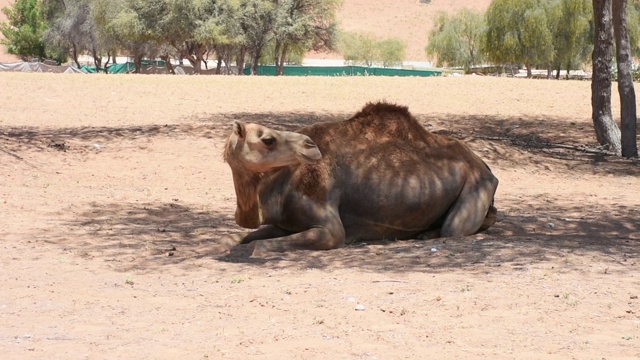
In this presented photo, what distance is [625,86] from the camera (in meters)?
18.3

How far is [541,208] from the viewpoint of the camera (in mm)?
12766

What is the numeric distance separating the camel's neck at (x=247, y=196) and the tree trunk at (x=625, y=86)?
11027mm

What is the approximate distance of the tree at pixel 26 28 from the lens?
83.4 metres

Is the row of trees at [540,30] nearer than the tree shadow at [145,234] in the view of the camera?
No

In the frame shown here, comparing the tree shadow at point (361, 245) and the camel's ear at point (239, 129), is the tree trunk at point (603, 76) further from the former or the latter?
the camel's ear at point (239, 129)

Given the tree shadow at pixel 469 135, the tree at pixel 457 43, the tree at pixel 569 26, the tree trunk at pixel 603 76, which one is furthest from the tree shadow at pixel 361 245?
the tree at pixel 457 43

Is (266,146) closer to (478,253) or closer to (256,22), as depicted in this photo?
(478,253)

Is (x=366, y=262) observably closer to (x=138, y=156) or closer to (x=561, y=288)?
(x=561, y=288)

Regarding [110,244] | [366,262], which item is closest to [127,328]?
[366,262]

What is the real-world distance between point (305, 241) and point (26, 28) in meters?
79.7

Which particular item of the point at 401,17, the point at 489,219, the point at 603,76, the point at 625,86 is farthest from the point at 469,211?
the point at 401,17

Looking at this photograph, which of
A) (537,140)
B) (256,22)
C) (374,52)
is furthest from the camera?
(374,52)

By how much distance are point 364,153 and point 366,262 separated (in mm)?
1514

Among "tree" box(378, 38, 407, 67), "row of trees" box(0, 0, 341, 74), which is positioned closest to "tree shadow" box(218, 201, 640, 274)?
"row of trees" box(0, 0, 341, 74)
